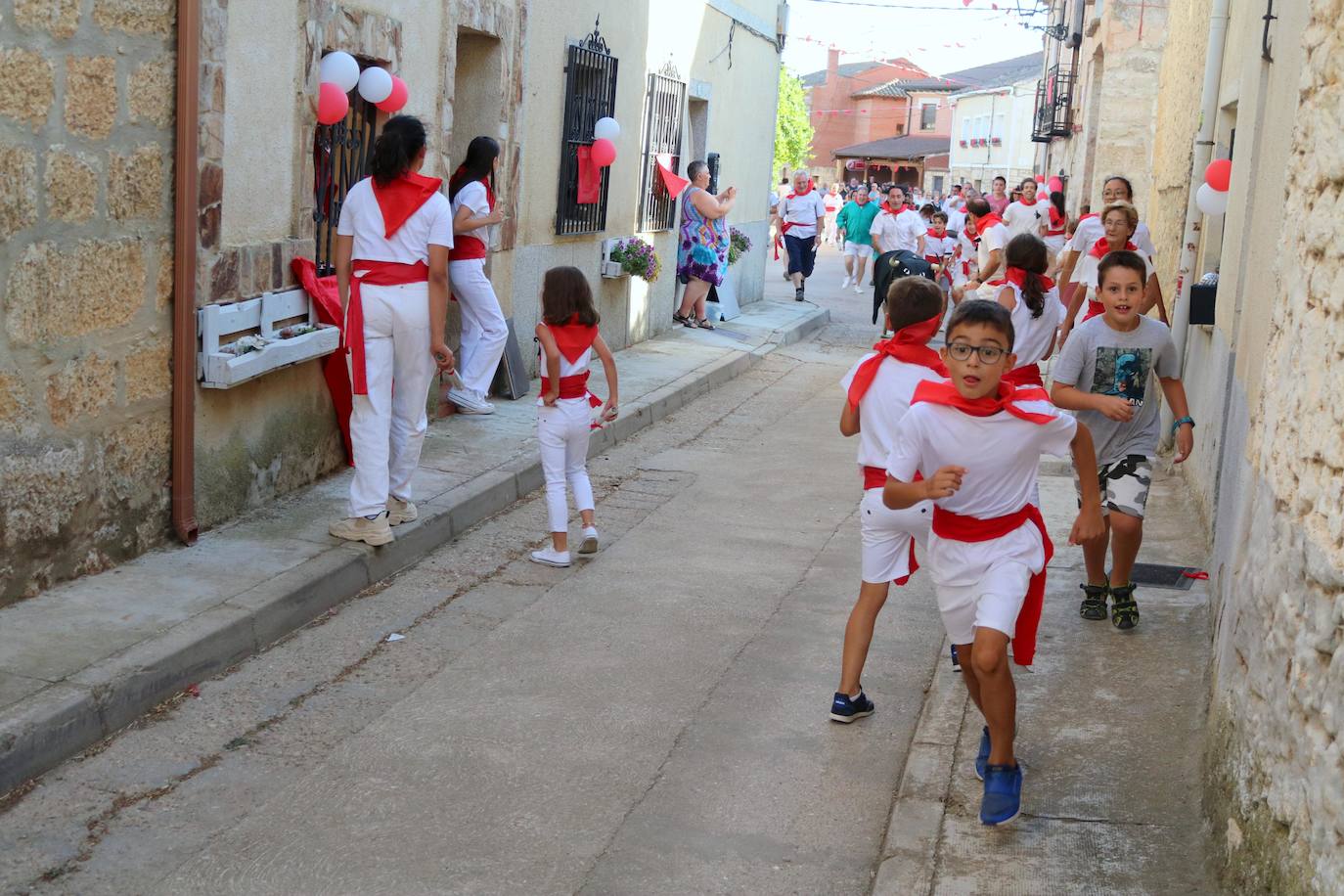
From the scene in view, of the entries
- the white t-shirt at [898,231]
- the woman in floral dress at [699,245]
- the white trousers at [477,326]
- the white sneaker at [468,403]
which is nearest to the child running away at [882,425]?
the white trousers at [477,326]

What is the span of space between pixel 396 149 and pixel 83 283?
4.99 feet

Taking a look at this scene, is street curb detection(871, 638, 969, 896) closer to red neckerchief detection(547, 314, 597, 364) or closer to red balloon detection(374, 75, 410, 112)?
red neckerchief detection(547, 314, 597, 364)

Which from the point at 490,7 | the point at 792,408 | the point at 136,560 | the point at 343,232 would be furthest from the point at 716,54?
the point at 136,560

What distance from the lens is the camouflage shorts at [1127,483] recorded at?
5969 millimetres

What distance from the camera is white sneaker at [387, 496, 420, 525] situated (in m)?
7.08

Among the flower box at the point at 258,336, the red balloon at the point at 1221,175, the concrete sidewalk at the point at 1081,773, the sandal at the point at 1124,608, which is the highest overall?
the red balloon at the point at 1221,175

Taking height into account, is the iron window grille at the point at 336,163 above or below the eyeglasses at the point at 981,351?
above

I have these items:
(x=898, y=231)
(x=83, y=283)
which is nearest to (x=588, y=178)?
(x=83, y=283)

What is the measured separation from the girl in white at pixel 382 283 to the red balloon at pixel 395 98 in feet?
4.73

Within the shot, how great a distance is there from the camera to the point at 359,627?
5996 mm

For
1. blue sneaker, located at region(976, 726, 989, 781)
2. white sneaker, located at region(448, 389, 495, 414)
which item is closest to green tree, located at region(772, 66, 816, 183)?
white sneaker, located at region(448, 389, 495, 414)

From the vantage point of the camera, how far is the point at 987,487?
4.17 meters

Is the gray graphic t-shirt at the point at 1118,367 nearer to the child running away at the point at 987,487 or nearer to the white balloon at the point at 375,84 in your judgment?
the child running away at the point at 987,487

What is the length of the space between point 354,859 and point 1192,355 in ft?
22.9
